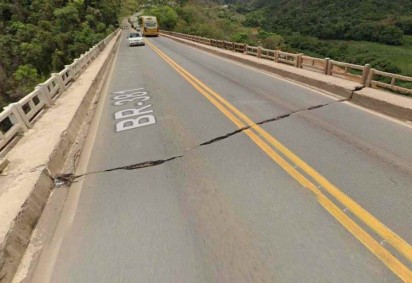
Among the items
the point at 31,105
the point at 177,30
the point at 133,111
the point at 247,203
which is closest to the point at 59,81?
the point at 31,105

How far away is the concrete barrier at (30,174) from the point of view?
3373 millimetres

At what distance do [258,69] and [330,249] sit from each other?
41.8 feet

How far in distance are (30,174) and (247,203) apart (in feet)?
11.9

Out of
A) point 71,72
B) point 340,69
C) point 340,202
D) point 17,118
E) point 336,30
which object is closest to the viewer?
point 340,202

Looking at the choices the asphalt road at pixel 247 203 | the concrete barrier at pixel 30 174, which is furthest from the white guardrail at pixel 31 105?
the asphalt road at pixel 247 203

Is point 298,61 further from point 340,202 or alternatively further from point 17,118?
point 17,118

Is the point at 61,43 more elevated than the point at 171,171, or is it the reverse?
the point at 171,171

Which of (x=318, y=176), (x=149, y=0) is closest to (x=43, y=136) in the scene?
(x=318, y=176)

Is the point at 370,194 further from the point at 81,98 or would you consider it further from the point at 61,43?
the point at 61,43

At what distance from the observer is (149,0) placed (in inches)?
7042

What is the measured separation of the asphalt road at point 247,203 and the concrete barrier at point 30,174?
0.48 metres

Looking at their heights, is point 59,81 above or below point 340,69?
above

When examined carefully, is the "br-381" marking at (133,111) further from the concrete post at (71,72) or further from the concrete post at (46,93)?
the concrete post at (71,72)

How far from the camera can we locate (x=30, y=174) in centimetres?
466
